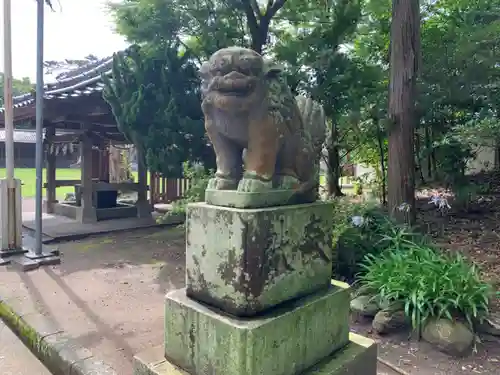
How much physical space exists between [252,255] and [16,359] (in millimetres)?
2214

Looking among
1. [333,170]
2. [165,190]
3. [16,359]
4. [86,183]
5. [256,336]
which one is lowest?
[16,359]

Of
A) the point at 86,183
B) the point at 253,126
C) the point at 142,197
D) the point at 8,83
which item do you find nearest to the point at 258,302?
the point at 253,126

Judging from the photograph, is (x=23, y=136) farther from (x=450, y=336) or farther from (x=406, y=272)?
(x=450, y=336)

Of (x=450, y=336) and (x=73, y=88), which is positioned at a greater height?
(x=73, y=88)

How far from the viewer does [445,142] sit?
5266 mm

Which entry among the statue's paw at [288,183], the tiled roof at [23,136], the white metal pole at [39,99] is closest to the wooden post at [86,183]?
the white metal pole at [39,99]

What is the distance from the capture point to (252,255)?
170 cm

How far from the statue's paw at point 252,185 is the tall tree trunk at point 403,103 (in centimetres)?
326

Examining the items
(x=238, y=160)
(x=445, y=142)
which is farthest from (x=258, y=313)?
(x=445, y=142)

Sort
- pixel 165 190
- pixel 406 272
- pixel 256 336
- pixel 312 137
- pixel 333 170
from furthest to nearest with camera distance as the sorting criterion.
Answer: pixel 165 190, pixel 333 170, pixel 406 272, pixel 312 137, pixel 256 336

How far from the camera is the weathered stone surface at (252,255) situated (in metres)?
1.71

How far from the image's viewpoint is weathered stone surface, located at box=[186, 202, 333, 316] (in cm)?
171

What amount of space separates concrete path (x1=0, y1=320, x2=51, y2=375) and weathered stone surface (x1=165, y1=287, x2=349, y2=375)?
1.27 metres

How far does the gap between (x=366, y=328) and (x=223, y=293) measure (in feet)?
5.95
